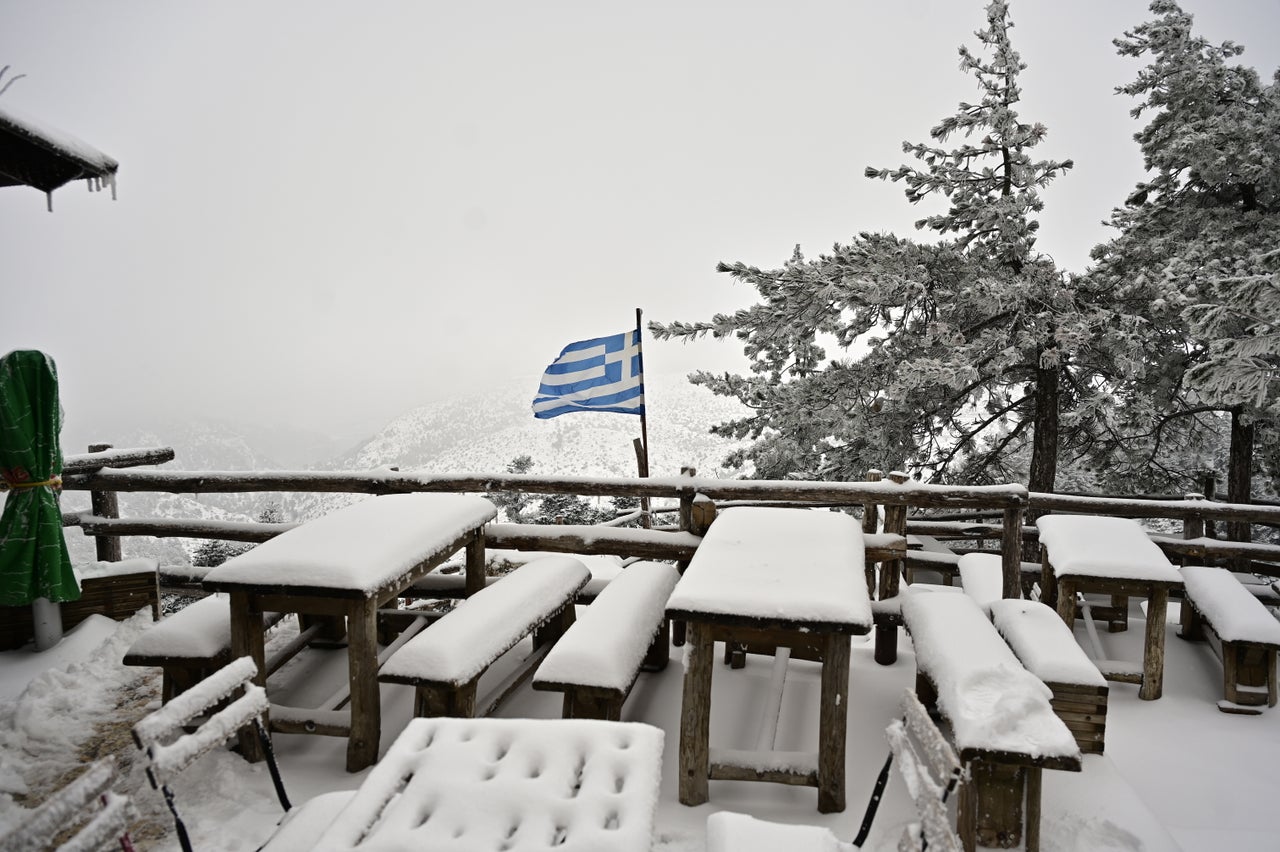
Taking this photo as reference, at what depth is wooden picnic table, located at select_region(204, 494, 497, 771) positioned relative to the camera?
10.7ft

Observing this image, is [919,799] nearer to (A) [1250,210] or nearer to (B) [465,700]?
A: (B) [465,700]

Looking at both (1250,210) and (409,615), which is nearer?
(409,615)

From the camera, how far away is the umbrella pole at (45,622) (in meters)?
4.55

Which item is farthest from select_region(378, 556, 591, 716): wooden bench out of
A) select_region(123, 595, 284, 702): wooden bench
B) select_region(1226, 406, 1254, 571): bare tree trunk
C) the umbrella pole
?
select_region(1226, 406, 1254, 571): bare tree trunk

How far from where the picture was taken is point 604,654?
10.3ft

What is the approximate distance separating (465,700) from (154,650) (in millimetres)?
1822

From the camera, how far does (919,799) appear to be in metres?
1.90

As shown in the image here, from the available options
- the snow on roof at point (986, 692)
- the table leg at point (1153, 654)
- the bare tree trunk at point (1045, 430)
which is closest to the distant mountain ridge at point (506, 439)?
the bare tree trunk at point (1045, 430)

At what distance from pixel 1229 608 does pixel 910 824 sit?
417 centimetres

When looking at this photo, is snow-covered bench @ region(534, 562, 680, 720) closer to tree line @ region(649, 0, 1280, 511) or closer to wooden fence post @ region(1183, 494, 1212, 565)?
wooden fence post @ region(1183, 494, 1212, 565)

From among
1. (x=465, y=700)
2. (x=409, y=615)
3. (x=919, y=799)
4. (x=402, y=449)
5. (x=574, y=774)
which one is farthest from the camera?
(x=402, y=449)

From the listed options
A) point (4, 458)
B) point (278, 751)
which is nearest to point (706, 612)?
point (278, 751)

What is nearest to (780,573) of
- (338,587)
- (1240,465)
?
(338,587)

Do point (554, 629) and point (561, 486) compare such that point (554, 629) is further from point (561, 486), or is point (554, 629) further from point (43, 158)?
point (43, 158)
